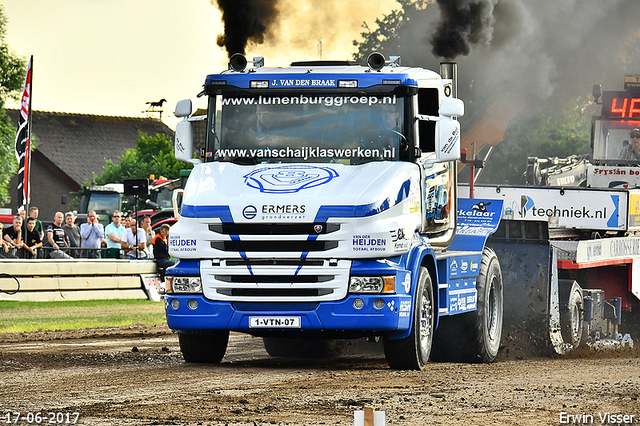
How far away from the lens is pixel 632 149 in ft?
71.6

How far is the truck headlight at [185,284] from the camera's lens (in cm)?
1105

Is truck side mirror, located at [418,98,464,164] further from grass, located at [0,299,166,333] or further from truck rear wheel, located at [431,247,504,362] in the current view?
grass, located at [0,299,166,333]

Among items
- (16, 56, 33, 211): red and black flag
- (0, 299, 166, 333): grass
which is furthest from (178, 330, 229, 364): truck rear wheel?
(16, 56, 33, 211): red and black flag

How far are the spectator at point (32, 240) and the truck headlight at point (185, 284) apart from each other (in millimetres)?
11221

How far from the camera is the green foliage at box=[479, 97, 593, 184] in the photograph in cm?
6550

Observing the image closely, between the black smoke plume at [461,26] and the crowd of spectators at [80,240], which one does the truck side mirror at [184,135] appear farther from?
the crowd of spectators at [80,240]

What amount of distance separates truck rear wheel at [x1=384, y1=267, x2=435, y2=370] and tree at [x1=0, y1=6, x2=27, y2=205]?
5033 cm

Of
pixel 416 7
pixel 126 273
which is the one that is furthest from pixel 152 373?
pixel 416 7

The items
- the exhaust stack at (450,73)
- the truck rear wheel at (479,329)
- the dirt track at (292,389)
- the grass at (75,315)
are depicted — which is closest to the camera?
the dirt track at (292,389)

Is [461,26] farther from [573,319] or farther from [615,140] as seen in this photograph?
[573,319]

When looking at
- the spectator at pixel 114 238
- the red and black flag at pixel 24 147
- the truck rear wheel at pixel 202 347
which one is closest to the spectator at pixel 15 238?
the red and black flag at pixel 24 147

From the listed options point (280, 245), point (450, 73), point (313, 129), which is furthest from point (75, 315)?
point (280, 245)

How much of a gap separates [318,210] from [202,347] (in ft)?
7.64

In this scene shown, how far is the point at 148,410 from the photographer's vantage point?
8258mm
